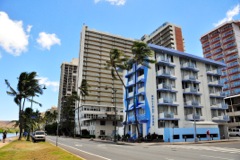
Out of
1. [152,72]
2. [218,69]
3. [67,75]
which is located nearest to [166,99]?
[152,72]

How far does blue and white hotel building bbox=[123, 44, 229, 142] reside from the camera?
141 ft

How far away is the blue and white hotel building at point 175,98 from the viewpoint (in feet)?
141

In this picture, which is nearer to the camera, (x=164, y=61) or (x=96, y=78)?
(x=164, y=61)

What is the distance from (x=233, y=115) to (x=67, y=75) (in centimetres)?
10880

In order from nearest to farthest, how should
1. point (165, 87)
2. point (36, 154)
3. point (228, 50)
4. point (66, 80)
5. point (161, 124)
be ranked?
point (36, 154), point (161, 124), point (165, 87), point (228, 50), point (66, 80)

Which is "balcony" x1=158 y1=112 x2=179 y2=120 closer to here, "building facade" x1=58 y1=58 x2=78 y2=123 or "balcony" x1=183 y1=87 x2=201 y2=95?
"balcony" x1=183 y1=87 x2=201 y2=95

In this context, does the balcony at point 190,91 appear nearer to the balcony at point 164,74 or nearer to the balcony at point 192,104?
the balcony at point 192,104

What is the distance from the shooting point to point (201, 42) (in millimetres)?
118625

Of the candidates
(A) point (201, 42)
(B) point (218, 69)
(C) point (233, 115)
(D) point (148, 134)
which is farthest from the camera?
(A) point (201, 42)

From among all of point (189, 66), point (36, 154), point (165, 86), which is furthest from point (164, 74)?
point (36, 154)

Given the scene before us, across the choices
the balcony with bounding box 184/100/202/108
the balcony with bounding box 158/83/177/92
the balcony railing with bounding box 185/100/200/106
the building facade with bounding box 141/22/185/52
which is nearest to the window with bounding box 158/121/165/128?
the balcony with bounding box 158/83/177/92

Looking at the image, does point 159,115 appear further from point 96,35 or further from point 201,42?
point 201,42

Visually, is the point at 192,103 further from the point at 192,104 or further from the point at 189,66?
the point at 189,66

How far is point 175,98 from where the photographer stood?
47812 millimetres
